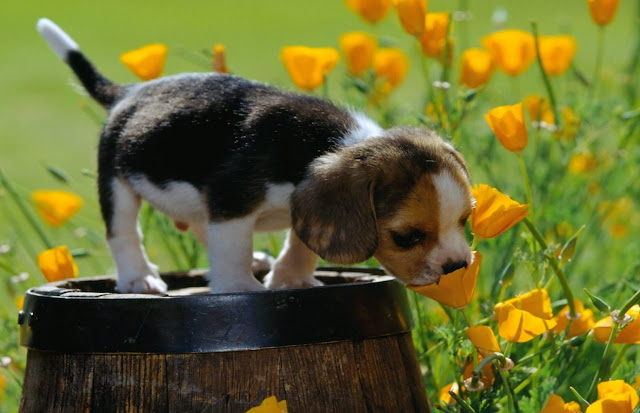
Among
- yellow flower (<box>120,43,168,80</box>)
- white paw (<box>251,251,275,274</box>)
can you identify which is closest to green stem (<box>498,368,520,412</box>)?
white paw (<box>251,251,275,274</box>)

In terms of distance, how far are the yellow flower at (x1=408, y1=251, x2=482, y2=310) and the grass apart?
0.54ft

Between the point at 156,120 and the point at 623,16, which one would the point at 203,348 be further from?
the point at 623,16


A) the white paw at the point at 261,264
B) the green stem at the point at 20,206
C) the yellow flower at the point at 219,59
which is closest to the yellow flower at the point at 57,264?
the green stem at the point at 20,206

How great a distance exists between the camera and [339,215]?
2381 millimetres

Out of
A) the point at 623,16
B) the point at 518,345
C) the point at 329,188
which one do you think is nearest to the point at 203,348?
the point at 329,188

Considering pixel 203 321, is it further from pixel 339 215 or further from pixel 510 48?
pixel 510 48

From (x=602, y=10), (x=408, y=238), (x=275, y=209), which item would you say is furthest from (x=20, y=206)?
(x=602, y=10)

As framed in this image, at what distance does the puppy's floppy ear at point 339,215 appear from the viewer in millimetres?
2383

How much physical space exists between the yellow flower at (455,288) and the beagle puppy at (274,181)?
2 cm

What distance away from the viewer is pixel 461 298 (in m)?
2.44

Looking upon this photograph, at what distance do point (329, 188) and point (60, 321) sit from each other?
Answer: 29.6 inches

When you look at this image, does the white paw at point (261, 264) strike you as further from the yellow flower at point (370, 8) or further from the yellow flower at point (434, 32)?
the yellow flower at point (370, 8)

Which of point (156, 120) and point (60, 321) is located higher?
point (156, 120)

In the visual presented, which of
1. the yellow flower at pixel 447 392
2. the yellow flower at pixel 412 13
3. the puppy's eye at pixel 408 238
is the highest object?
the yellow flower at pixel 412 13
